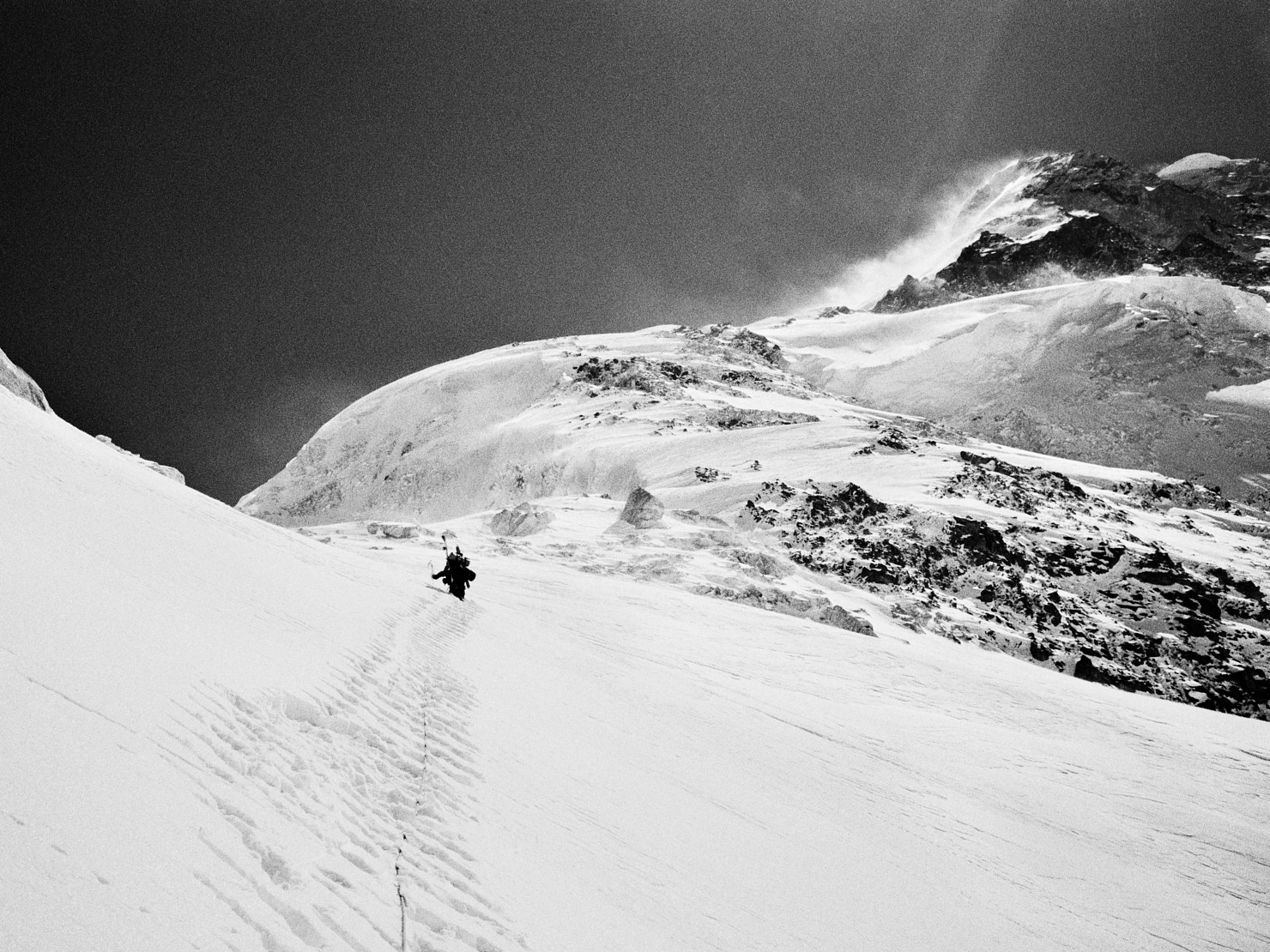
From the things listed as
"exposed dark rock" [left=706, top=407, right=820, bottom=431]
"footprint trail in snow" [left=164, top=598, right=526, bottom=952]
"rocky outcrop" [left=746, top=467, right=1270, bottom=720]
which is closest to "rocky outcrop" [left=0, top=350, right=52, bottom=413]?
"footprint trail in snow" [left=164, top=598, right=526, bottom=952]

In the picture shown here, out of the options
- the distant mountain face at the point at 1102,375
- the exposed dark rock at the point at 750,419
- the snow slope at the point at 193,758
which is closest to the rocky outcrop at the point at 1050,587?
the exposed dark rock at the point at 750,419

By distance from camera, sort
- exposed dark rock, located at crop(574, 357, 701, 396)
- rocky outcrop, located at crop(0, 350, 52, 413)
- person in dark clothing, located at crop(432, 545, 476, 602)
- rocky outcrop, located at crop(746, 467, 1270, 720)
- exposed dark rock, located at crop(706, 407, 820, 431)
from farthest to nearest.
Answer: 1. exposed dark rock, located at crop(574, 357, 701, 396)
2. exposed dark rock, located at crop(706, 407, 820, 431)
3. rocky outcrop, located at crop(746, 467, 1270, 720)
4. rocky outcrop, located at crop(0, 350, 52, 413)
5. person in dark clothing, located at crop(432, 545, 476, 602)

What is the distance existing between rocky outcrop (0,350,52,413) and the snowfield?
8911 mm

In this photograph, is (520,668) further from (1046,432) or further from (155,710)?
(1046,432)

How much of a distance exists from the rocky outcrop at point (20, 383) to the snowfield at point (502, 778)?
8.91m

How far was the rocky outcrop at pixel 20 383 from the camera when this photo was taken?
66.6 feet

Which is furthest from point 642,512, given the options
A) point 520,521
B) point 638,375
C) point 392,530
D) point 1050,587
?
point 638,375

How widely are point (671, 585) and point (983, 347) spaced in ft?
386

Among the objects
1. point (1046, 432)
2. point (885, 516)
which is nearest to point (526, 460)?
point (885, 516)

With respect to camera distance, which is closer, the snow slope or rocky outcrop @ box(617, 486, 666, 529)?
the snow slope

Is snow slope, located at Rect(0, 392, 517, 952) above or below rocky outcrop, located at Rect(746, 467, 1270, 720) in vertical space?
below

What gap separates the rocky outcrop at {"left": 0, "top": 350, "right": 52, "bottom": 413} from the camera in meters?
Answer: 20.3

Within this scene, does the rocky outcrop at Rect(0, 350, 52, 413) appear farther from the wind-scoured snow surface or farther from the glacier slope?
the glacier slope

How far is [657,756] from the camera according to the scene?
8.52 m
